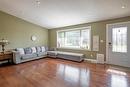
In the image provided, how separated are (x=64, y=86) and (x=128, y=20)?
3.90 meters

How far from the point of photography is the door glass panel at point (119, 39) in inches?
168

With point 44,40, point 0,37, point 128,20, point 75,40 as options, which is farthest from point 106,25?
point 0,37

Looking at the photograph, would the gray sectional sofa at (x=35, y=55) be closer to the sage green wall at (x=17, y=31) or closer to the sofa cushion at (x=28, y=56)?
the sofa cushion at (x=28, y=56)

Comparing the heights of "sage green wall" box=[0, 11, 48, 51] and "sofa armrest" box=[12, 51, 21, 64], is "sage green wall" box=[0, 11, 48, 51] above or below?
above

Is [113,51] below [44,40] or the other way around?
below

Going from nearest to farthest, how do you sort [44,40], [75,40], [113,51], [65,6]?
[65,6] < [113,51] < [75,40] < [44,40]

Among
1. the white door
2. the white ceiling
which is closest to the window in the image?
the white door

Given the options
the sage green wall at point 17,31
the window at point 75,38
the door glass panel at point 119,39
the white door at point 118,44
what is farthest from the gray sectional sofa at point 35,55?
the door glass panel at point 119,39

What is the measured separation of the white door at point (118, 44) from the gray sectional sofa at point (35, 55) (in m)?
1.54

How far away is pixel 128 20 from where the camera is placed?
418 cm

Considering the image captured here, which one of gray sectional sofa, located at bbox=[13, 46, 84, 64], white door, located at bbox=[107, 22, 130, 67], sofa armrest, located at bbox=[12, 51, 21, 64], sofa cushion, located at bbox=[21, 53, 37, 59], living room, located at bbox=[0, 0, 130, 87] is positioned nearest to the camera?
living room, located at bbox=[0, 0, 130, 87]

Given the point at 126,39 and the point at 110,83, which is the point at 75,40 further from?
the point at 110,83

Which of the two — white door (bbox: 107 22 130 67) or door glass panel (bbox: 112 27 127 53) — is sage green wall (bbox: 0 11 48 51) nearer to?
white door (bbox: 107 22 130 67)

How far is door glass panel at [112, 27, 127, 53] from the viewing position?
14.0ft
